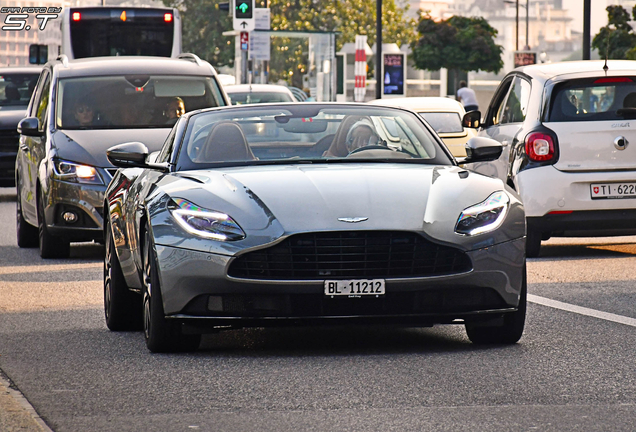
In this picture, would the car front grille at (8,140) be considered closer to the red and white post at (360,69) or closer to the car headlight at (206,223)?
the car headlight at (206,223)

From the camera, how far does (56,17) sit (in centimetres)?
2906

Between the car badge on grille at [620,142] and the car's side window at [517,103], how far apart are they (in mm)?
941

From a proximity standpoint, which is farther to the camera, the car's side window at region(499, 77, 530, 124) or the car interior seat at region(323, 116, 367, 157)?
the car's side window at region(499, 77, 530, 124)

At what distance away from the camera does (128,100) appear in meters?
13.7

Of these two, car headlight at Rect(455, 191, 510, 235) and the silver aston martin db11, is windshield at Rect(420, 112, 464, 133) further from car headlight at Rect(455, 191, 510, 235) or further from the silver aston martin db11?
car headlight at Rect(455, 191, 510, 235)

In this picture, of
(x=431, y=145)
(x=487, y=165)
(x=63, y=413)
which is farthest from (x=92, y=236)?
(x=63, y=413)

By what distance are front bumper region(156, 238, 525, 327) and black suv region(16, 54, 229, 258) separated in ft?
18.8

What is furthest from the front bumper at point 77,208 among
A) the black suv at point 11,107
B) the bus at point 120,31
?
the bus at point 120,31

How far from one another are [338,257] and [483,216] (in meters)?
0.81

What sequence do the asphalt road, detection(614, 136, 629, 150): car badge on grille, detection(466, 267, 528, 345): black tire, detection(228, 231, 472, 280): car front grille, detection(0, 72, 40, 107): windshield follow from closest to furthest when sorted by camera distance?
1. the asphalt road
2. detection(228, 231, 472, 280): car front grille
3. detection(466, 267, 528, 345): black tire
4. detection(614, 136, 629, 150): car badge on grille
5. detection(0, 72, 40, 107): windshield

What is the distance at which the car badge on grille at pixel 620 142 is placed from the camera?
40.1 feet

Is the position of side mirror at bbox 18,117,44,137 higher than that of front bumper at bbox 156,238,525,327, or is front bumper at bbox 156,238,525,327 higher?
side mirror at bbox 18,117,44,137

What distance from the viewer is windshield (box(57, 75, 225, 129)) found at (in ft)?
44.1

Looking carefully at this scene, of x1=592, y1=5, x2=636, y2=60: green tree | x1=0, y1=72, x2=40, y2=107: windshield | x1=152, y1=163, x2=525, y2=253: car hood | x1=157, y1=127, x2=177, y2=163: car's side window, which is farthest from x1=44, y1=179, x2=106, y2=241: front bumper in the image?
x1=592, y1=5, x2=636, y2=60: green tree
